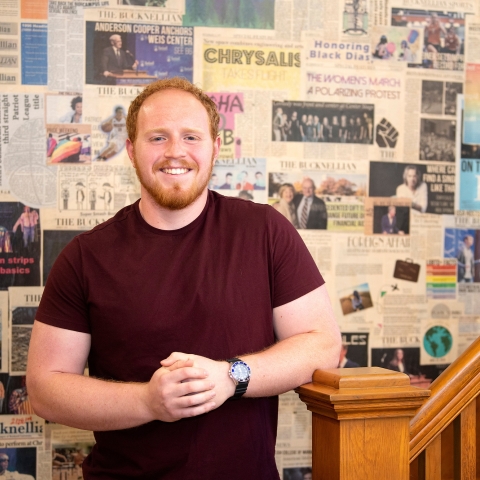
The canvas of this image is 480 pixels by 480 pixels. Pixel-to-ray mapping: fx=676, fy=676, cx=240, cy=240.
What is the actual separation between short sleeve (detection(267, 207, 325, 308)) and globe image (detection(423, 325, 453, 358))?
1142 millimetres

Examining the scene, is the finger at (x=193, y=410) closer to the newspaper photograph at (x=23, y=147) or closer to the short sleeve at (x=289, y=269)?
the short sleeve at (x=289, y=269)

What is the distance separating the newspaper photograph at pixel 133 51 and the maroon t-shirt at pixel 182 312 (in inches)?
36.2

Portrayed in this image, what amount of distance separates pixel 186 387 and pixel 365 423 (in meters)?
0.33

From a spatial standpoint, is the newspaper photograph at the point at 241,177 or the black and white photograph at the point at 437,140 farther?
the black and white photograph at the point at 437,140

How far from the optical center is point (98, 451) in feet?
4.98

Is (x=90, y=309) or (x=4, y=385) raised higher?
(x=90, y=309)

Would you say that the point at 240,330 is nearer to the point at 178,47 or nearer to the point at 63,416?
the point at 63,416

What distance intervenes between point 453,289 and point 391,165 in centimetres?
52

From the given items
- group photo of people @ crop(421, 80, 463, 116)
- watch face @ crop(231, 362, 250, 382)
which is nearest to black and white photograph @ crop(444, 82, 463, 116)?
group photo of people @ crop(421, 80, 463, 116)

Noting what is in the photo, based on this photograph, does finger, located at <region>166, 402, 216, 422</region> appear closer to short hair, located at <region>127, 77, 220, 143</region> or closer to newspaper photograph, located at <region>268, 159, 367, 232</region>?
short hair, located at <region>127, 77, 220, 143</region>

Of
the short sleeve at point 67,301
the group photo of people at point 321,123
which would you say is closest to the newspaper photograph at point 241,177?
the group photo of people at point 321,123

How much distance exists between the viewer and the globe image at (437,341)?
2.52 m

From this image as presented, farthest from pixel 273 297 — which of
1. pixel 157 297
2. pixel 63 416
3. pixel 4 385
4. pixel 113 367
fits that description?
pixel 4 385

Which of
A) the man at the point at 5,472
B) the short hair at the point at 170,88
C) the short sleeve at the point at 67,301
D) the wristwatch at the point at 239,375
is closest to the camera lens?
the wristwatch at the point at 239,375
